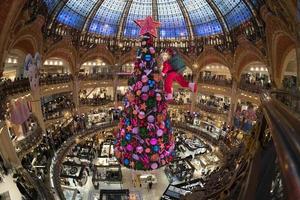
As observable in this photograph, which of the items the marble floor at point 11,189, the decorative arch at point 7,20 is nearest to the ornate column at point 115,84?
the decorative arch at point 7,20

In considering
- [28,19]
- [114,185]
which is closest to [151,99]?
[114,185]

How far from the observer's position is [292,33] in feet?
66.9

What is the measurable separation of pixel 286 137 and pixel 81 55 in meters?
38.6

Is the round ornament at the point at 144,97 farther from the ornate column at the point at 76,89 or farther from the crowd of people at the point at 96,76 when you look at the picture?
the crowd of people at the point at 96,76

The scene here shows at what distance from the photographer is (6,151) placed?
13078 millimetres

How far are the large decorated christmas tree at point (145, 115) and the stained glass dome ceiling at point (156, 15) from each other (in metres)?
16.8

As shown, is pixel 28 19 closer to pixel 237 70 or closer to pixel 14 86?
pixel 14 86

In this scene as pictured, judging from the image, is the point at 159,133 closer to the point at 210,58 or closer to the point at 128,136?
the point at 128,136

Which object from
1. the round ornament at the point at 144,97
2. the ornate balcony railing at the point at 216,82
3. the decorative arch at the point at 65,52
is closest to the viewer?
the round ornament at the point at 144,97

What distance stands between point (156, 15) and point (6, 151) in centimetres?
3093

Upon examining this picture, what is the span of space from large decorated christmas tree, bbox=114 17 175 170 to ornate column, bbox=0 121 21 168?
27.2 ft

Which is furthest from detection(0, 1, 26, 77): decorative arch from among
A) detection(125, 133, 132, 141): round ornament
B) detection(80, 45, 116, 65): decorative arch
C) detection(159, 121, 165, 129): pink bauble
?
detection(80, 45, 116, 65): decorative arch

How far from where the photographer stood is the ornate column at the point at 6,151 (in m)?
12.2

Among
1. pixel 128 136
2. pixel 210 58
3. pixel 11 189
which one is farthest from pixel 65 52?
pixel 11 189
